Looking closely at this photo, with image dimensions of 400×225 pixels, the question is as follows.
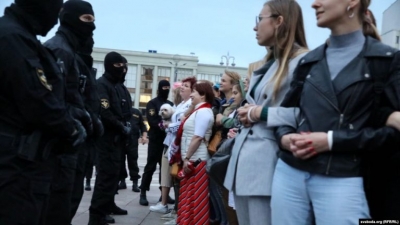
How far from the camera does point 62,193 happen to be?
347 centimetres

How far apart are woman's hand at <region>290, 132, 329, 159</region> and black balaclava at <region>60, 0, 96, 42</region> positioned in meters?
2.85

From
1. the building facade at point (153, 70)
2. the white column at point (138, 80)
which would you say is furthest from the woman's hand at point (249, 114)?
the white column at point (138, 80)

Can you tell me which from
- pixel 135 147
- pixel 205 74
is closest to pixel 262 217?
pixel 135 147

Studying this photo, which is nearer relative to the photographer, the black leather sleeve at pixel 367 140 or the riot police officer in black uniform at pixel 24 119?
the black leather sleeve at pixel 367 140

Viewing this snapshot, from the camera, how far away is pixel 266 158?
2.74 meters

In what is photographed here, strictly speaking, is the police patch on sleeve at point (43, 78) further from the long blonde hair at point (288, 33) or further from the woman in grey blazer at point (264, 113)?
the long blonde hair at point (288, 33)

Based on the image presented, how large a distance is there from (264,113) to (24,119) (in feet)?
4.72

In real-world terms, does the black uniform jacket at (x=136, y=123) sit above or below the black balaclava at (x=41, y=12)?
below

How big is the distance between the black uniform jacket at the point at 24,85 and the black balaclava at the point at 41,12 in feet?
0.19

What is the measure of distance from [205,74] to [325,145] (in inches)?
2969

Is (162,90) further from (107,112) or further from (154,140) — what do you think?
(107,112)

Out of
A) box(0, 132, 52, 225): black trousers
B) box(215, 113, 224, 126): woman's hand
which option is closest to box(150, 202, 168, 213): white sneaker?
box(215, 113, 224, 126): woman's hand

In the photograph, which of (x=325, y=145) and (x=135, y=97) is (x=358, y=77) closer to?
(x=325, y=145)

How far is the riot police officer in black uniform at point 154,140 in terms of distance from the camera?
320 inches
